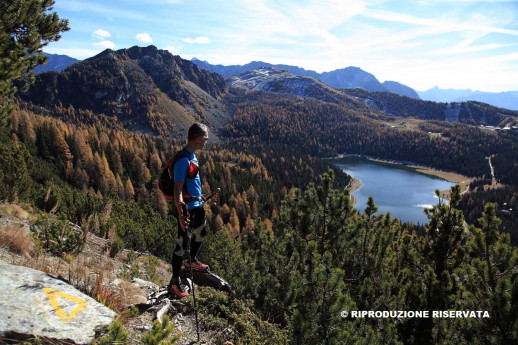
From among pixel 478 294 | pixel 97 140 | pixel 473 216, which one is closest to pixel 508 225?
pixel 473 216

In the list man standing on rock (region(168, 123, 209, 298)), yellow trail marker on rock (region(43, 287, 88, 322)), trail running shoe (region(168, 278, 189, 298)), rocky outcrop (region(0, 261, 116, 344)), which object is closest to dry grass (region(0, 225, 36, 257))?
rocky outcrop (region(0, 261, 116, 344))

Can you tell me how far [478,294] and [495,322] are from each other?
851mm

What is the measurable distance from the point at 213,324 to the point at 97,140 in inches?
5894

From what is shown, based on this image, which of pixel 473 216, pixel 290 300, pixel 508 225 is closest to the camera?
pixel 290 300

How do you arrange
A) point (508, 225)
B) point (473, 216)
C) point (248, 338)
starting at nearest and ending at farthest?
point (248, 338)
point (508, 225)
point (473, 216)

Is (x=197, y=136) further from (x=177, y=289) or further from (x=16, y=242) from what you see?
(x=16, y=242)

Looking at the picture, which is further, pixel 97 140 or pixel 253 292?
pixel 97 140

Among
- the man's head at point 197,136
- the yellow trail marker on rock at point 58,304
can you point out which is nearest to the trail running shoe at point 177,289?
the yellow trail marker on rock at point 58,304

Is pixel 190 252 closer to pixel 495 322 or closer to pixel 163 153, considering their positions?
pixel 495 322

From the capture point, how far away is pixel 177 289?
8578 mm

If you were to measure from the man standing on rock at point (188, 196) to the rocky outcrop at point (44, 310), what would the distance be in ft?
7.05

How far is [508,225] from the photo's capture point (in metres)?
123

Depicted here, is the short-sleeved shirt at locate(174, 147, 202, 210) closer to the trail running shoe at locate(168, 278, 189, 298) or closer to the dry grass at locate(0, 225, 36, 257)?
the trail running shoe at locate(168, 278, 189, 298)

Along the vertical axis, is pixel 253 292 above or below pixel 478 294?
below
